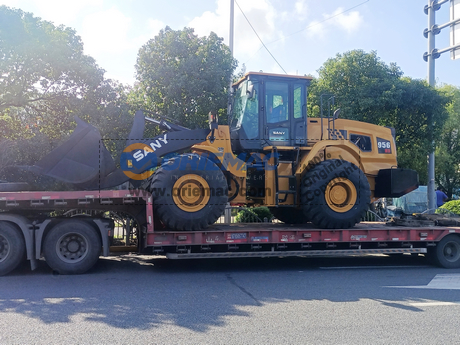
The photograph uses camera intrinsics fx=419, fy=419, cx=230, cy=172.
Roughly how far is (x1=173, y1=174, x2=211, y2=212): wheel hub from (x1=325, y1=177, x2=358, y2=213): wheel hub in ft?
9.21

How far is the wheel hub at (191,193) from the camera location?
8430 mm

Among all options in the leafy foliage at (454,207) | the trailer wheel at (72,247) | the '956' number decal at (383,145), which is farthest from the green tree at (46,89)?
the leafy foliage at (454,207)

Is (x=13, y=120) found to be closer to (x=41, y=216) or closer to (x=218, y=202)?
(x=41, y=216)

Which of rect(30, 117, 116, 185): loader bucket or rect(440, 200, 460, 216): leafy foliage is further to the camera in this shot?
rect(440, 200, 460, 216): leafy foliage

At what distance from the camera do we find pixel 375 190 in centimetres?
1048

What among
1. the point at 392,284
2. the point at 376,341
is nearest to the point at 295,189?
the point at 392,284

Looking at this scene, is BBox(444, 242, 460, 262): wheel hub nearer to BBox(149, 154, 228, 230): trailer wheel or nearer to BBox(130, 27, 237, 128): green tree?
BBox(149, 154, 228, 230): trailer wheel

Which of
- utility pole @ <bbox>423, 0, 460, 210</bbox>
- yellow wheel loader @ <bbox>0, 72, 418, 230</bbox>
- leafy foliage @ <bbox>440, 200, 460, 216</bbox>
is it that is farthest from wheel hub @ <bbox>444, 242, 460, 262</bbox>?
utility pole @ <bbox>423, 0, 460, 210</bbox>

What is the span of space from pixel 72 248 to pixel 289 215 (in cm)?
579

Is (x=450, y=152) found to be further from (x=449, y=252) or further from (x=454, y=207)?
(x=449, y=252)

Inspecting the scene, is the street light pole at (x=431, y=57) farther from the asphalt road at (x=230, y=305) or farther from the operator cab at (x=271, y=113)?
the operator cab at (x=271, y=113)

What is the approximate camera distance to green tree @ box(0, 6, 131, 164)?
1147 centimetres

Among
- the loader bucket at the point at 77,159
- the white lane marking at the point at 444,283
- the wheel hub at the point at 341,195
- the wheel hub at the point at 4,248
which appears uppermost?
the loader bucket at the point at 77,159

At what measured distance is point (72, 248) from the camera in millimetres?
8094
